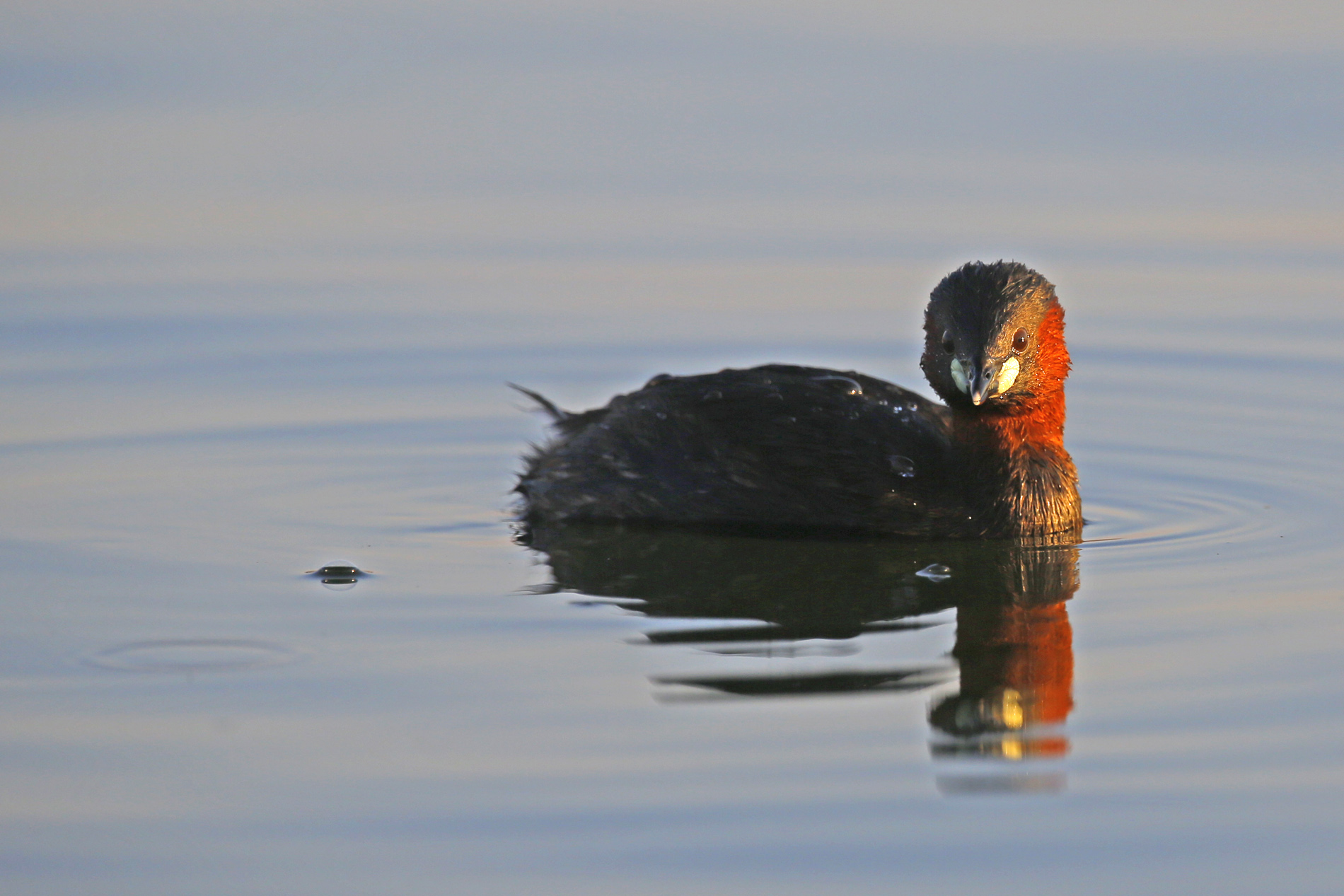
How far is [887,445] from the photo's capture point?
8.75 metres

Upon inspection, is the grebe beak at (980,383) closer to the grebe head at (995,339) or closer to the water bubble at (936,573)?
the grebe head at (995,339)

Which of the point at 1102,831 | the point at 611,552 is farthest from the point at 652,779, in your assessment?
the point at 611,552

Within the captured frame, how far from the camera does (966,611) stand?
305 inches

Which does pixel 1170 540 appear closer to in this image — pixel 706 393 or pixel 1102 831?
pixel 706 393

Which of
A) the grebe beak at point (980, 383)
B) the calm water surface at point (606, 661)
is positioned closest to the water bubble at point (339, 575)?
the calm water surface at point (606, 661)

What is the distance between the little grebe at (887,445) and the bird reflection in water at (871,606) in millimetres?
120

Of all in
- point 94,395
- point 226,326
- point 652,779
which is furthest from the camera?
point 226,326

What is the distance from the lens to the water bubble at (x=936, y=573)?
8156 millimetres

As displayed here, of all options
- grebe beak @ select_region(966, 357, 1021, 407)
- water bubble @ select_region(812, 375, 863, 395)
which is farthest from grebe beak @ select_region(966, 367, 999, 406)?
water bubble @ select_region(812, 375, 863, 395)

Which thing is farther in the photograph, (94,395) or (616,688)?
(94,395)

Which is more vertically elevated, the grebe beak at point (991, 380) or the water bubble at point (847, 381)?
the water bubble at point (847, 381)

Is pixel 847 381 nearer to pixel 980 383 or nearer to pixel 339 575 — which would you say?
pixel 980 383

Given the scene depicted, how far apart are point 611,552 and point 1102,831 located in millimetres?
3432

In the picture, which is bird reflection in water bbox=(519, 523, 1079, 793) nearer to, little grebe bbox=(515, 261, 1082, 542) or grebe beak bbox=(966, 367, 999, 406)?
little grebe bbox=(515, 261, 1082, 542)
